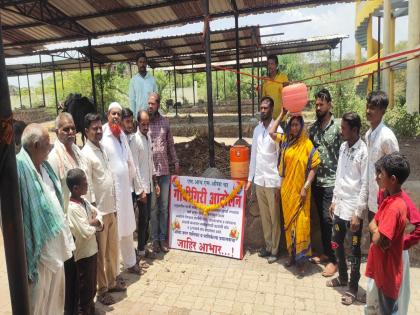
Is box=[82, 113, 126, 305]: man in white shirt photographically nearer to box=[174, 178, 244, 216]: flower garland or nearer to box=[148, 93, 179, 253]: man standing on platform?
box=[148, 93, 179, 253]: man standing on platform

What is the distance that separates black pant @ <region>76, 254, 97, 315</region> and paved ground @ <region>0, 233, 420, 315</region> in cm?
26

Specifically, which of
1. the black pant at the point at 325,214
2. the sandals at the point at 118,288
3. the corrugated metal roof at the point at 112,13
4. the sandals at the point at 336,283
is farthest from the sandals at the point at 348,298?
the corrugated metal roof at the point at 112,13

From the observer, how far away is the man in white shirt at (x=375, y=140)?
288cm

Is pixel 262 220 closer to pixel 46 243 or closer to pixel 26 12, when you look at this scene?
pixel 46 243

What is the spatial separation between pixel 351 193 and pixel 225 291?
5.07ft

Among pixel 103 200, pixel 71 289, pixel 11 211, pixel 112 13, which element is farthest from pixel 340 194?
pixel 112 13

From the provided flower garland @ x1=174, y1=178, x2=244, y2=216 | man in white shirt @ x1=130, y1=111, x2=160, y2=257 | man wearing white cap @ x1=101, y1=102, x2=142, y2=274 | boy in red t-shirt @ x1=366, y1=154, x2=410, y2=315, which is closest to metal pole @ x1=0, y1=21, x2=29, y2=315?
boy in red t-shirt @ x1=366, y1=154, x2=410, y2=315

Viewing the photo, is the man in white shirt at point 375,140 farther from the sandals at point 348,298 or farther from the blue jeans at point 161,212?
the blue jeans at point 161,212

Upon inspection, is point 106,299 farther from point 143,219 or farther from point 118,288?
point 143,219

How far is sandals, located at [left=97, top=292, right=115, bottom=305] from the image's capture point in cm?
328

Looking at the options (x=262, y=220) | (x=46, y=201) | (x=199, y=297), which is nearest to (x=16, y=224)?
(x=46, y=201)

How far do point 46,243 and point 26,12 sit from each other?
590 centimetres

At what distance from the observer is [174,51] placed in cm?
1293

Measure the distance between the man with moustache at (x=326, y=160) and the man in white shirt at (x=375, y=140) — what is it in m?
0.64
